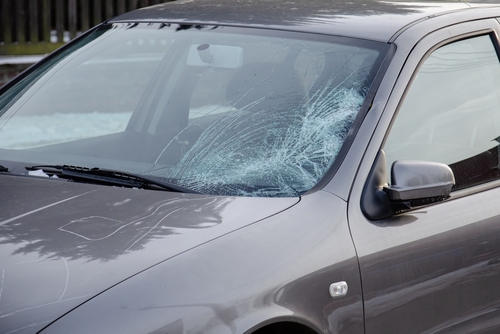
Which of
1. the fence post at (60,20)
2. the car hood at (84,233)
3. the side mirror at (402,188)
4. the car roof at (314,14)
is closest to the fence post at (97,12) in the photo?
the fence post at (60,20)

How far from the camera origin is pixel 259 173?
104 inches

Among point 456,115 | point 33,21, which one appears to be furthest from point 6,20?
point 456,115

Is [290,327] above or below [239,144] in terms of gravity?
below

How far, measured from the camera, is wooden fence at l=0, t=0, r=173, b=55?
311 inches

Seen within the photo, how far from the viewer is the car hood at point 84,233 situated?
194 centimetres

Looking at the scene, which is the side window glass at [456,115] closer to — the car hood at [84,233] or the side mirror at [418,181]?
the side mirror at [418,181]

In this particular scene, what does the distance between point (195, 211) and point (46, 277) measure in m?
0.51

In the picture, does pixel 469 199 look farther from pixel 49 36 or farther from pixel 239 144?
pixel 49 36

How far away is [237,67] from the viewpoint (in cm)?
303

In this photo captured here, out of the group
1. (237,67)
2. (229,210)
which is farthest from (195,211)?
(237,67)

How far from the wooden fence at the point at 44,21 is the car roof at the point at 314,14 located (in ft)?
15.6

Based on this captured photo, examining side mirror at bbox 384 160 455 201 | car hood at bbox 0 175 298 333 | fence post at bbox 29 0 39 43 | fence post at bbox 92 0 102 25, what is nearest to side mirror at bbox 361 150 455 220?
side mirror at bbox 384 160 455 201

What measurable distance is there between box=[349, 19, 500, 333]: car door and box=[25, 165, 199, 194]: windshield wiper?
619 millimetres

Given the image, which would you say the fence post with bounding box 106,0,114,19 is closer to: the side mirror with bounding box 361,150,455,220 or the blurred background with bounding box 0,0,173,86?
the blurred background with bounding box 0,0,173,86
